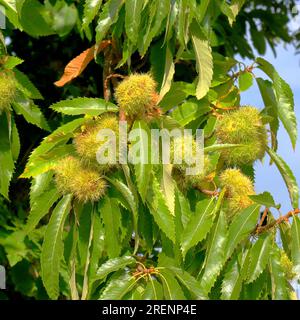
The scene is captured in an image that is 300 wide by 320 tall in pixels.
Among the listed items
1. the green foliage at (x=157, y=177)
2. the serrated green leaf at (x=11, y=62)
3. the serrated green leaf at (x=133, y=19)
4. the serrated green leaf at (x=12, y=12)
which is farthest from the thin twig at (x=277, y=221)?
the serrated green leaf at (x=12, y=12)

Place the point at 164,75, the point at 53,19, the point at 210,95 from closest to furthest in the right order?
the point at 164,75 → the point at 210,95 → the point at 53,19

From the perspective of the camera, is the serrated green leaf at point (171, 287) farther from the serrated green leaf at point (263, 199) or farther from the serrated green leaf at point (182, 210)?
the serrated green leaf at point (263, 199)

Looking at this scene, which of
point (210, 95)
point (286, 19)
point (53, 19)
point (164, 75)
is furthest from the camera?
point (286, 19)

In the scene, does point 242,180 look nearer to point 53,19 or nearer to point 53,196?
point 53,196

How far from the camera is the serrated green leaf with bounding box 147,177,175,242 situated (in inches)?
61.4

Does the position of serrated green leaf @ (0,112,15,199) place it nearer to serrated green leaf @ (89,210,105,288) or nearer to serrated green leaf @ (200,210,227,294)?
serrated green leaf @ (89,210,105,288)

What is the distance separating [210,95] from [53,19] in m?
0.89

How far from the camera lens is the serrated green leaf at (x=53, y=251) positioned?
1.59m

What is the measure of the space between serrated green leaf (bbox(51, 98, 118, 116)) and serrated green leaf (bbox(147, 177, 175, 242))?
0.69 feet

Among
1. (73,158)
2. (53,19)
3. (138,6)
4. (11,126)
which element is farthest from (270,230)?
Answer: (53,19)

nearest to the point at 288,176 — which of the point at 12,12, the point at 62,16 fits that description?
the point at 12,12

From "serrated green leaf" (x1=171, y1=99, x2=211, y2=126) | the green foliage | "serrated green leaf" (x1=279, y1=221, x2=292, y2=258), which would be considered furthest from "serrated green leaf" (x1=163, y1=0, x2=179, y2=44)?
"serrated green leaf" (x1=279, y1=221, x2=292, y2=258)

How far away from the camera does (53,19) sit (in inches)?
99.0
